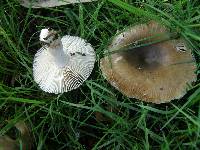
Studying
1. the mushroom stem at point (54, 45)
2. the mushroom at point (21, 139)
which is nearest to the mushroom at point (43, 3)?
the mushroom stem at point (54, 45)

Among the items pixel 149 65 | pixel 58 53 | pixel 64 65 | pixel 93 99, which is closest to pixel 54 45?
pixel 58 53

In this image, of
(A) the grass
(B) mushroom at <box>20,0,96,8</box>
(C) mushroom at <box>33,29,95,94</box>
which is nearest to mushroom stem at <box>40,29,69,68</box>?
(C) mushroom at <box>33,29,95,94</box>

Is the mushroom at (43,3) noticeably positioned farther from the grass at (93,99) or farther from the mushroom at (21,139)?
the mushroom at (21,139)

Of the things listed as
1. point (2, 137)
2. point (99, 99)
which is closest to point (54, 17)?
point (99, 99)

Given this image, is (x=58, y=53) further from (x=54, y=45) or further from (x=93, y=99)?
(x=93, y=99)

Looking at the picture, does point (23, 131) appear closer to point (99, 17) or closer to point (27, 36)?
point (27, 36)
